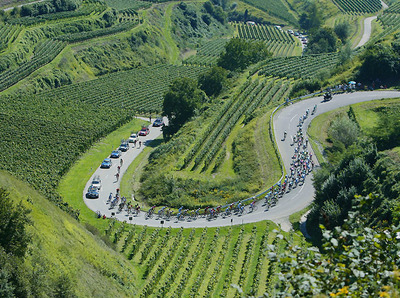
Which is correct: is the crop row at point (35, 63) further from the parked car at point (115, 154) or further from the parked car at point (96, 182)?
the parked car at point (96, 182)

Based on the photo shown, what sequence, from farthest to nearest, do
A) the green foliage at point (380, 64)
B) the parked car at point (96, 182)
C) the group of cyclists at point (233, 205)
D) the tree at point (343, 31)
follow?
the tree at point (343, 31), the green foliage at point (380, 64), the parked car at point (96, 182), the group of cyclists at point (233, 205)

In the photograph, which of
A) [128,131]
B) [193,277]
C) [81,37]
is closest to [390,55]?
[128,131]

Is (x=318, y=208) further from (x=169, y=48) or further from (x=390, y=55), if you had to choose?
(x=169, y=48)

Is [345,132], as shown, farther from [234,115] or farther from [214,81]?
[214,81]

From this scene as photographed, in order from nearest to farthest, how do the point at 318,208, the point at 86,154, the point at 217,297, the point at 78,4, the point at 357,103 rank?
the point at 217,297
the point at 318,208
the point at 86,154
the point at 357,103
the point at 78,4

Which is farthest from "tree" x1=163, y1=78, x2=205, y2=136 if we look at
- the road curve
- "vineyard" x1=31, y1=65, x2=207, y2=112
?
"vineyard" x1=31, y1=65, x2=207, y2=112

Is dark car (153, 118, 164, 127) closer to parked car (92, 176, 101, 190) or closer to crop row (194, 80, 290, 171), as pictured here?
crop row (194, 80, 290, 171)

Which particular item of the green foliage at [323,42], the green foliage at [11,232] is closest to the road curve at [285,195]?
the green foliage at [11,232]
